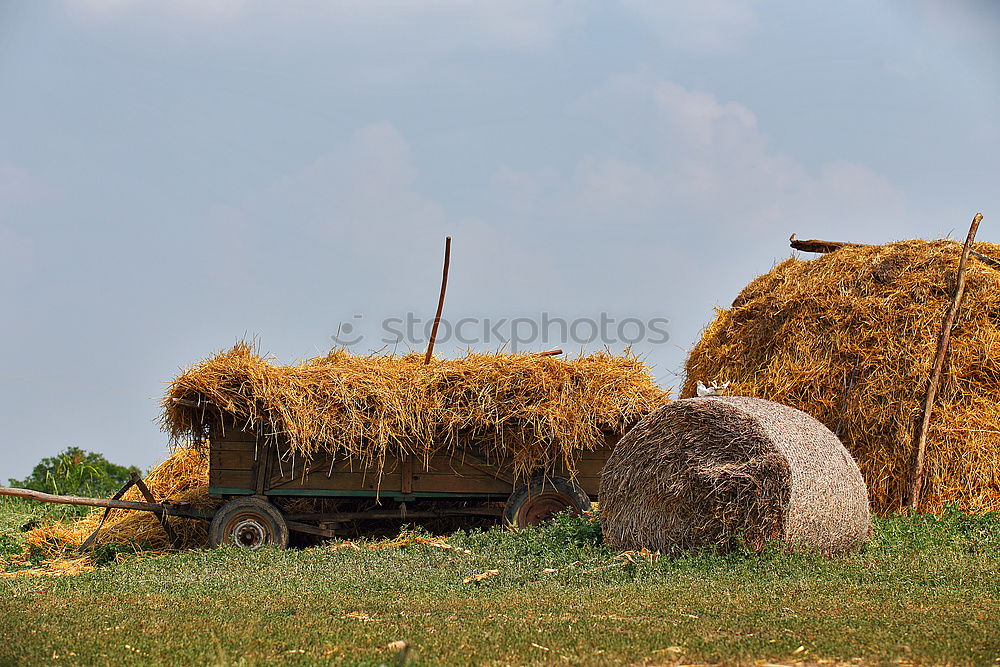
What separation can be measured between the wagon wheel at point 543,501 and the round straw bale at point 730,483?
1335 millimetres

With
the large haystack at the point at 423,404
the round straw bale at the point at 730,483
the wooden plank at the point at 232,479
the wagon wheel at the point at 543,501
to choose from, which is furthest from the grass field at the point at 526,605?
the large haystack at the point at 423,404

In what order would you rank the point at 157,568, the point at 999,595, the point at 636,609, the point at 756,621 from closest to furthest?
the point at 756,621 < the point at 636,609 < the point at 999,595 < the point at 157,568

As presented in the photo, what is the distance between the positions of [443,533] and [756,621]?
20.9 feet

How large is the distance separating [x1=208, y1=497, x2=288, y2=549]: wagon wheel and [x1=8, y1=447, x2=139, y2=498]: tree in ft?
25.0

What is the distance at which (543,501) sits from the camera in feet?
38.5

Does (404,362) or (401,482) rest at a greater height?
(404,362)

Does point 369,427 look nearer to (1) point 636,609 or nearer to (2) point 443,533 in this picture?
(2) point 443,533

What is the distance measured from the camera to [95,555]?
39.0ft

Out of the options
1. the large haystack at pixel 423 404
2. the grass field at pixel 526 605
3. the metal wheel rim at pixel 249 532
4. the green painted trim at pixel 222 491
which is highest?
the large haystack at pixel 423 404

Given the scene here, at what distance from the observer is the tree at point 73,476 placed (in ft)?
59.2

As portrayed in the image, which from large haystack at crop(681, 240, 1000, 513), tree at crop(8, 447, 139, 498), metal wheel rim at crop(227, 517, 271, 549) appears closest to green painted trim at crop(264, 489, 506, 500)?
metal wheel rim at crop(227, 517, 271, 549)

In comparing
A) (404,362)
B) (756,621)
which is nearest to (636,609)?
(756,621)

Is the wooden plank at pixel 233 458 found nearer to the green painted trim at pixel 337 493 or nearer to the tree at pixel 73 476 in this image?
the green painted trim at pixel 337 493

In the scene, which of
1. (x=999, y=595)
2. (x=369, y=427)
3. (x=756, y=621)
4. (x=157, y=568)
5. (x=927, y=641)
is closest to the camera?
(x=927, y=641)
